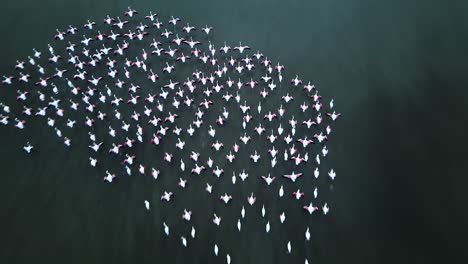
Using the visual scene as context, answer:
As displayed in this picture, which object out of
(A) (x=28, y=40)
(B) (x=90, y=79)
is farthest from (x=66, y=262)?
(A) (x=28, y=40)

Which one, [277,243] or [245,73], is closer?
[277,243]

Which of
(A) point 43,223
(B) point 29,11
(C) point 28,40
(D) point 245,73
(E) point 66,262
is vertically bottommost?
(E) point 66,262

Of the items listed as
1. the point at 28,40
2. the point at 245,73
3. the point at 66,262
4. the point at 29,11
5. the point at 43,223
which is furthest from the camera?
the point at 29,11

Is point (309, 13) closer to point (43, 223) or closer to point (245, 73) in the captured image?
point (245, 73)

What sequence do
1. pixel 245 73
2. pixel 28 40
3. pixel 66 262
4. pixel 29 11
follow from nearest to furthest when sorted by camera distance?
pixel 66 262 → pixel 245 73 → pixel 28 40 → pixel 29 11

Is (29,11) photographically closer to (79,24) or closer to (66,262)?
(79,24)

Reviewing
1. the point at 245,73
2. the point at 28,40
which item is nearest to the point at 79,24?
the point at 28,40

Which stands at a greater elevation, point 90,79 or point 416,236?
point 90,79
